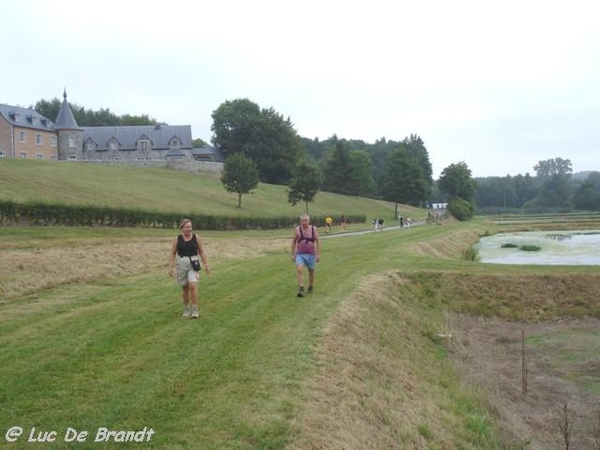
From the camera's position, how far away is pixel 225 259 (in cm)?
2395

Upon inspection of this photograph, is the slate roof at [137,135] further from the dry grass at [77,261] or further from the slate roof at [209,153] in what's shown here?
the dry grass at [77,261]

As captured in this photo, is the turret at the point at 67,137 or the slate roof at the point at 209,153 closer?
the turret at the point at 67,137

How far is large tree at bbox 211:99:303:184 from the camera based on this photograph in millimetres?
101875

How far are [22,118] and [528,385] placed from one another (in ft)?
260

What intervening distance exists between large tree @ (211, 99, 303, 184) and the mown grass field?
272 ft

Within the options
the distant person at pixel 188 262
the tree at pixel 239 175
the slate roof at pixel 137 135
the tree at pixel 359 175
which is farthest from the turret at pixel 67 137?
the distant person at pixel 188 262

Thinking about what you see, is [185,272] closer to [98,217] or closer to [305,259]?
[305,259]

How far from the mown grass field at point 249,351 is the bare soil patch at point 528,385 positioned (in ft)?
1.45

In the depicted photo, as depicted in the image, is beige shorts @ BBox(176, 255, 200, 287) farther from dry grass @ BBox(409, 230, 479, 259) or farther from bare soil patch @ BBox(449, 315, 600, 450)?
dry grass @ BBox(409, 230, 479, 259)

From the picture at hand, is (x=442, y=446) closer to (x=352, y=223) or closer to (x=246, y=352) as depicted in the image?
(x=246, y=352)

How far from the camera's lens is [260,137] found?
102 meters

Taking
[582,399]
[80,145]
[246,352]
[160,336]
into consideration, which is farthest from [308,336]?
[80,145]

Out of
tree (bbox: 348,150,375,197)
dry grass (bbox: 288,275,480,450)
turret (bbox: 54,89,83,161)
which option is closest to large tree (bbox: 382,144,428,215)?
tree (bbox: 348,150,375,197)

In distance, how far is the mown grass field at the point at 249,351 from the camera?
6.54 meters
